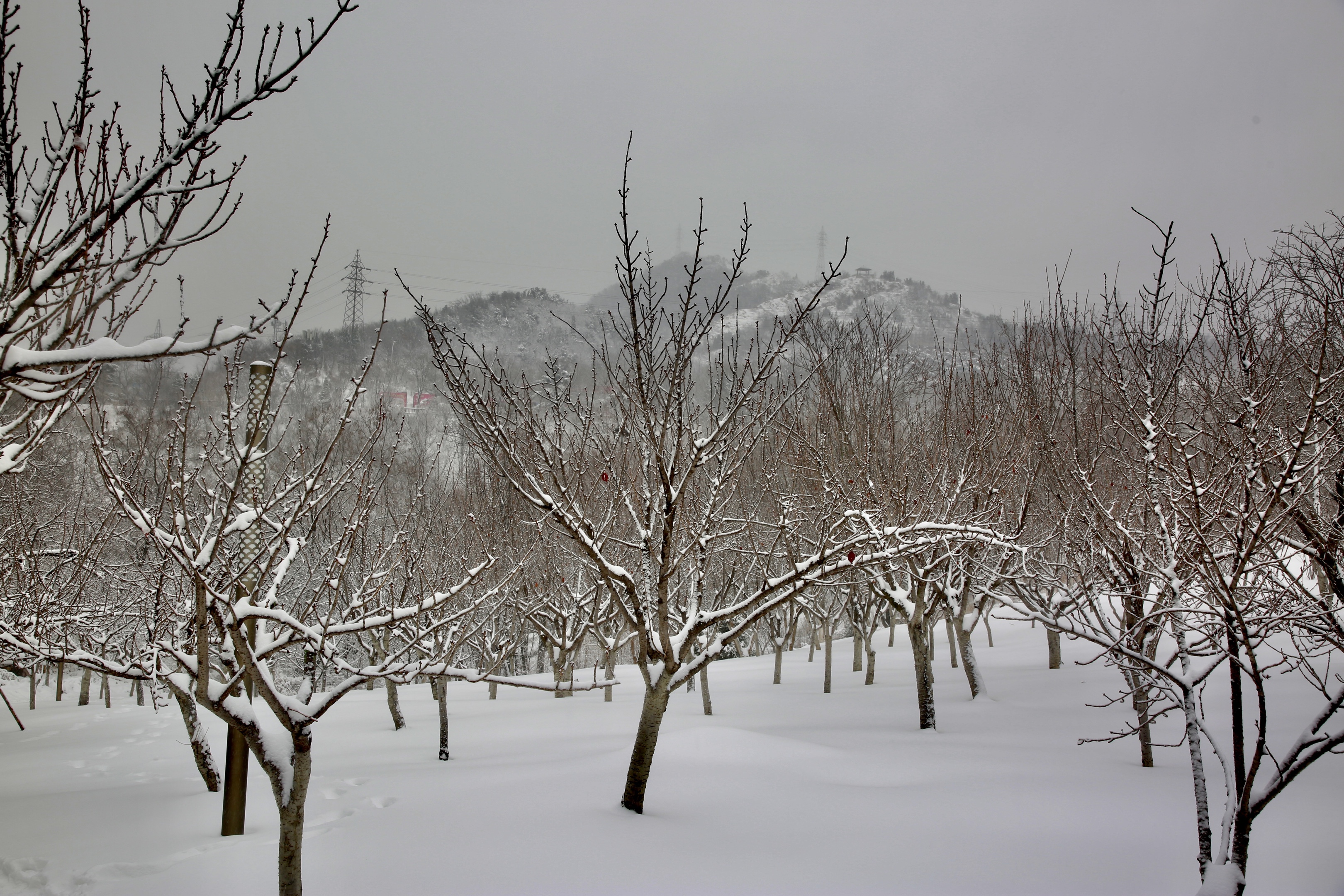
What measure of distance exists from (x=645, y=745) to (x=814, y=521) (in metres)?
5.53

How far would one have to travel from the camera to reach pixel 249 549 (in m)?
5.28

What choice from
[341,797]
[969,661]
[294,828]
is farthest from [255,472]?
[969,661]

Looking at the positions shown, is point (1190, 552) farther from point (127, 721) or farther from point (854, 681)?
point (127, 721)

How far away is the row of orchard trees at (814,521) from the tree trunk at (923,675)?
0.12ft

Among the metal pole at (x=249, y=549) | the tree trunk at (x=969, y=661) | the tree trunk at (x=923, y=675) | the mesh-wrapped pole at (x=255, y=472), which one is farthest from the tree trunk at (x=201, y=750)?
the tree trunk at (x=969, y=661)

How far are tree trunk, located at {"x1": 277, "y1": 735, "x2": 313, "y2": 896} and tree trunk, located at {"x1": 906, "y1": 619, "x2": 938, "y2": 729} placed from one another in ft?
24.1

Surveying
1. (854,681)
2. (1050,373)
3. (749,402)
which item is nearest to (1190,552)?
(749,402)

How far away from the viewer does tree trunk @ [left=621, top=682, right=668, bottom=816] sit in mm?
5500

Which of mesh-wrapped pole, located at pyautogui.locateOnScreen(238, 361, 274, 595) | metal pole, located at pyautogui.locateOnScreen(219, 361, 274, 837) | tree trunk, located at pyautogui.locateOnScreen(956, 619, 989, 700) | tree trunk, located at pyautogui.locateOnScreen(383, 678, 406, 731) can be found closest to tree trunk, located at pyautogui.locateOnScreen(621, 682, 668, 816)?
metal pole, located at pyautogui.locateOnScreen(219, 361, 274, 837)

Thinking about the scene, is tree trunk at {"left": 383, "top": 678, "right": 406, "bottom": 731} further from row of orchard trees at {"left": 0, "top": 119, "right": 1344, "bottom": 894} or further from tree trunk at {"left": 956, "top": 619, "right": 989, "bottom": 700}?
tree trunk at {"left": 956, "top": 619, "right": 989, "bottom": 700}

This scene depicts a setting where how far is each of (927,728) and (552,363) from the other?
6.84m

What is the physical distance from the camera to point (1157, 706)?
30.9 ft

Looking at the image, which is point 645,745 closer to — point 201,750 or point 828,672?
point 201,750

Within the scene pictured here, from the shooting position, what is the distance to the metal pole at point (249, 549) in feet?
14.2
